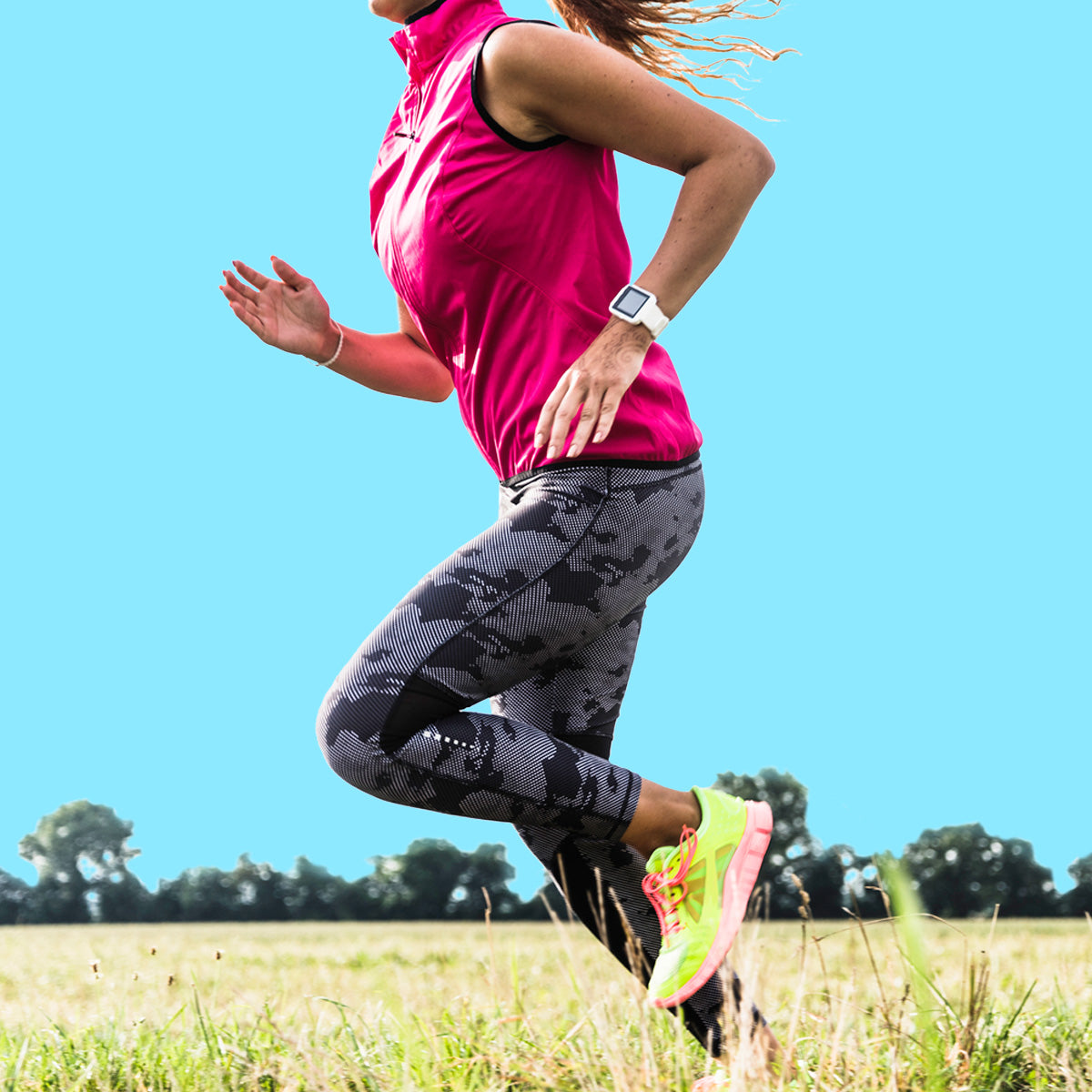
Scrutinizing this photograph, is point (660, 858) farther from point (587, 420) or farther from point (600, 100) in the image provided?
point (600, 100)

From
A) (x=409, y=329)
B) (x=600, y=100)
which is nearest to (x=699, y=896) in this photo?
(x=600, y=100)

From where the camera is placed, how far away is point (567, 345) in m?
2.15

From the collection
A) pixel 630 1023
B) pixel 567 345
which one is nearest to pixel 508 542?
pixel 567 345

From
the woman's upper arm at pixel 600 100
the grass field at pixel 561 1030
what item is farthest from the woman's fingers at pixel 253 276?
the grass field at pixel 561 1030

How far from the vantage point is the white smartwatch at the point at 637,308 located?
203 centimetres

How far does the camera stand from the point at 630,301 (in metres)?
2.04

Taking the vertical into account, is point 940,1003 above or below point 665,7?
below

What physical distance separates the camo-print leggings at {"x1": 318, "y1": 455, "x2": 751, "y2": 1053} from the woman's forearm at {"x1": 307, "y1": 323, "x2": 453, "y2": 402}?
3.15 ft

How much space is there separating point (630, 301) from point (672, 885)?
1179 millimetres

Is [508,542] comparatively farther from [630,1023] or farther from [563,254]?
[630,1023]

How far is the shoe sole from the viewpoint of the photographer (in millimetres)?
2053

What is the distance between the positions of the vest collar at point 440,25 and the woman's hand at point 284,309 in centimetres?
76

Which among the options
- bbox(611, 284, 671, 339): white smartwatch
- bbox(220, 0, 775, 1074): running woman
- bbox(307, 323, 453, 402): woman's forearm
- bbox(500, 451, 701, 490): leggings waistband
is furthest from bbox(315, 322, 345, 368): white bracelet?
bbox(611, 284, 671, 339): white smartwatch

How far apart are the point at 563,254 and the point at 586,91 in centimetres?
32
